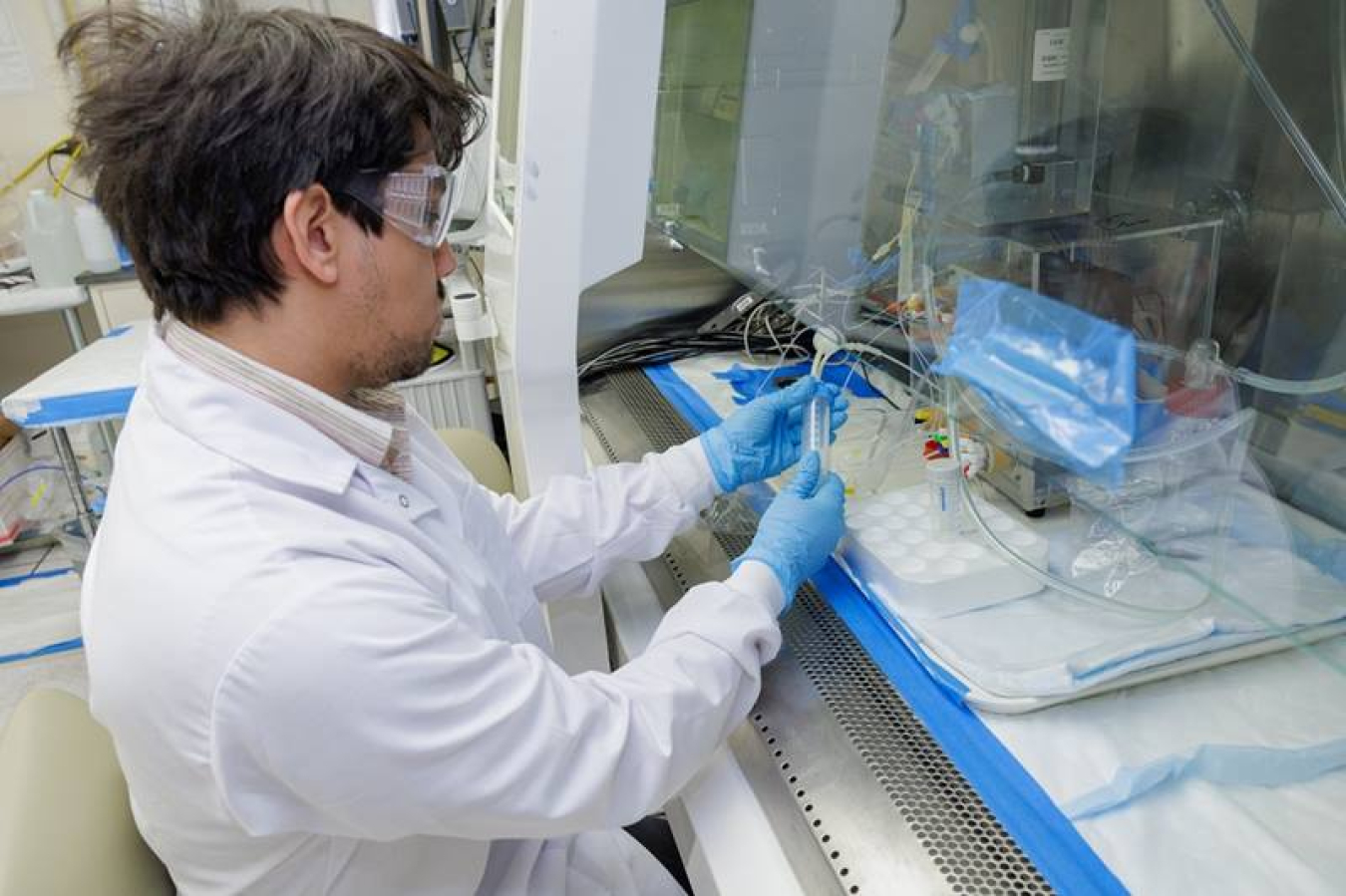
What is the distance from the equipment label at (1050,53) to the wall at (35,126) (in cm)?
274

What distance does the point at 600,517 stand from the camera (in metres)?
1.17

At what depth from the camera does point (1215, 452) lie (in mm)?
864

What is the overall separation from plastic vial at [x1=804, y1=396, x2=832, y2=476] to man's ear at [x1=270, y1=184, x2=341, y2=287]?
71 centimetres

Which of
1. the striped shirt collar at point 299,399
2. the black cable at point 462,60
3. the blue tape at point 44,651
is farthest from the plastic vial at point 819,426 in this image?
the blue tape at point 44,651

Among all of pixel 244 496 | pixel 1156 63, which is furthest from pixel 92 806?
pixel 1156 63

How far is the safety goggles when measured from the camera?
2.53ft

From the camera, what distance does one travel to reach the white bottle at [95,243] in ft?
9.01

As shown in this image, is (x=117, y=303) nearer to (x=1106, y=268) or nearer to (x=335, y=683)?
(x=335, y=683)

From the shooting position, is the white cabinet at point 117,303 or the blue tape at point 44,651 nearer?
the blue tape at point 44,651

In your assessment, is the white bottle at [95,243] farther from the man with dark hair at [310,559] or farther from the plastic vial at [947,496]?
the plastic vial at [947,496]

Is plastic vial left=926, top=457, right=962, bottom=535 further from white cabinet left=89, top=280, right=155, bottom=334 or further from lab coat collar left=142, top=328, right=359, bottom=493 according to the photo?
white cabinet left=89, top=280, right=155, bottom=334

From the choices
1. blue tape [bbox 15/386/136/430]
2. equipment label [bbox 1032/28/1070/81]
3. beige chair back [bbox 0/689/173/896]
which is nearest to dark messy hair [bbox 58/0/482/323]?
beige chair back [bbox 0/689/173/896]

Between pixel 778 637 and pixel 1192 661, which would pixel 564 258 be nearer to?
pixel 778 637

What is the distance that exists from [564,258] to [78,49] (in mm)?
532
